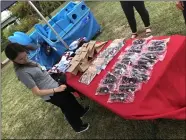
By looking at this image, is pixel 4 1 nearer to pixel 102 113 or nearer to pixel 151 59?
pixel 102 113

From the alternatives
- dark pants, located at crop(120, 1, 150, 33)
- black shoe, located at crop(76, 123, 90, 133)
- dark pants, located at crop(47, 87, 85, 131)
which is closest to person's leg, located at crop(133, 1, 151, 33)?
dark pants, located at crop(120, 1, 150, 33)

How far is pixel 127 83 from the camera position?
2311 mm

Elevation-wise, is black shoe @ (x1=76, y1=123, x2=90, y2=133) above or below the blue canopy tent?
below

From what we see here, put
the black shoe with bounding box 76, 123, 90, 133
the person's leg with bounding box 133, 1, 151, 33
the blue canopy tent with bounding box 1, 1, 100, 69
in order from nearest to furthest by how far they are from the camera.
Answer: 1. the black shoe with bounding box 76, 123, 90, 133
2. the person's leg with bounding box 133, 1, 151, 33
3. the blue canopy tent with bounding box 1, 1, 100, 69

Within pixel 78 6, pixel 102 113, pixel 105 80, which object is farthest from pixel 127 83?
pixel 78 6

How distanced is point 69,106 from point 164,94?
1.18m

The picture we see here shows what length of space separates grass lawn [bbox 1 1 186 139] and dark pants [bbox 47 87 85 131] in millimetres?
179

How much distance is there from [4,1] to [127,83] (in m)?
2.48

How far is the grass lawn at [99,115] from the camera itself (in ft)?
8.83

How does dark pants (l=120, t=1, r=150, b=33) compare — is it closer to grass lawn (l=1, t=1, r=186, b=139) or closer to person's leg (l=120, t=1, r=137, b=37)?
person's leg (l=120, t=1, r=137, b=37)

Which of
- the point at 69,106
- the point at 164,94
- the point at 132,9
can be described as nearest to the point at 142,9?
the point at 132,9

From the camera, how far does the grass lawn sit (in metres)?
2.69

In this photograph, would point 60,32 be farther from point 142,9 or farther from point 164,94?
point 164,94

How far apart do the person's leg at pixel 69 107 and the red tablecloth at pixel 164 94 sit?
25.1 inches
